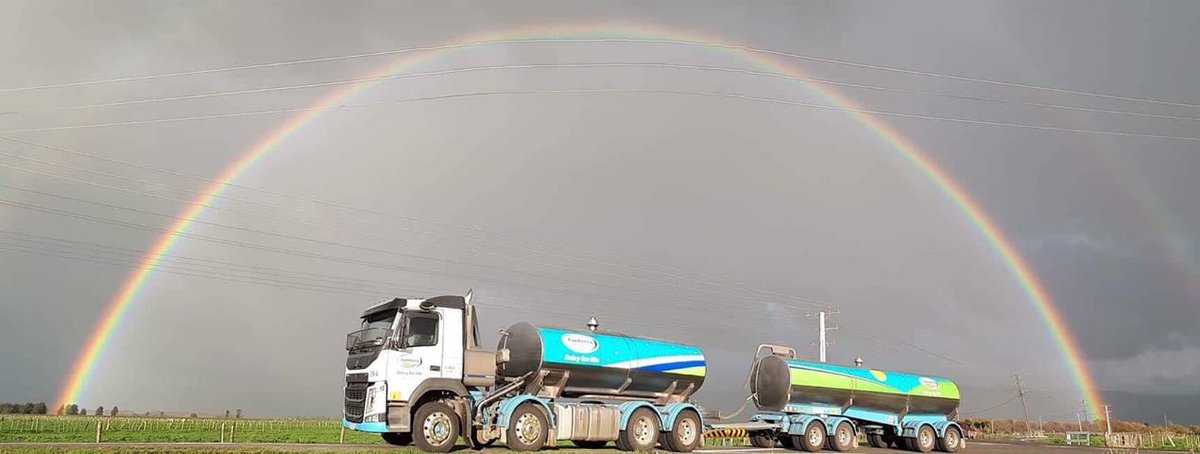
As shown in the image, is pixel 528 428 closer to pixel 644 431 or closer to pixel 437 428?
pixel 437 428

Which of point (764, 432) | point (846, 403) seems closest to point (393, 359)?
point (764, 432)

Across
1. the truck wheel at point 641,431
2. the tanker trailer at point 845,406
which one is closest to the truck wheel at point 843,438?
the tanker trailer at point 845,406

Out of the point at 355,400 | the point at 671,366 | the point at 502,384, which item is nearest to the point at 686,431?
the point at 671,366

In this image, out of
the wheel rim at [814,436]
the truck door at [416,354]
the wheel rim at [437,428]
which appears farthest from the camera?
the wheel rim at [814,436]

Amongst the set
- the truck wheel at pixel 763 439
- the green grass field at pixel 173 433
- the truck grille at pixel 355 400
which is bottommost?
the green grass field at pixel 173 433

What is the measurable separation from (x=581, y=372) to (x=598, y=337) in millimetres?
1338

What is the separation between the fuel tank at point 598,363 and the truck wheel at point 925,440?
1214 cm

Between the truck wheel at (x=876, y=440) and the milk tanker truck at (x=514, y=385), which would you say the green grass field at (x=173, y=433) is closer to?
the milk tanker truck at (x=514, y=385)

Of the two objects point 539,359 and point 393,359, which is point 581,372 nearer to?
point 539,359

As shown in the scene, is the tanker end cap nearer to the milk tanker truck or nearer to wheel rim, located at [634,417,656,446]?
the milk tanker truck

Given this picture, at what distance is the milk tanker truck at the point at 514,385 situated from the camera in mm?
21609

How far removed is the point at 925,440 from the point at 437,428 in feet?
72.1

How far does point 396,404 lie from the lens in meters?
21.2

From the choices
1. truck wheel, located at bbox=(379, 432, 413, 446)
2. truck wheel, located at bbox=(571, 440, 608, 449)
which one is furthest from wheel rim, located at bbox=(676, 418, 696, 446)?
truck wheel, located at bbox=(379, 432, 413, 446)
